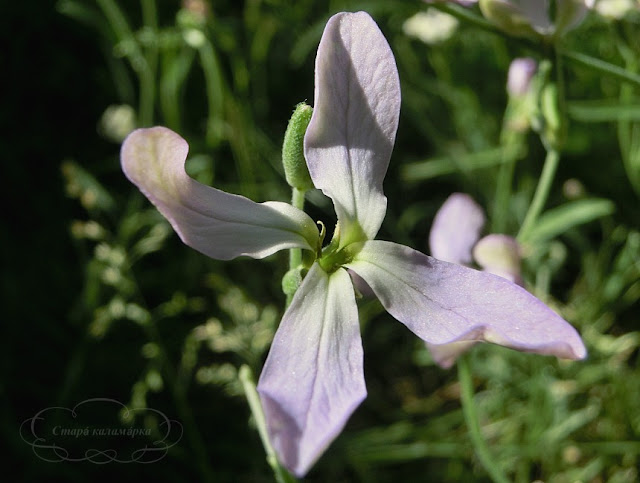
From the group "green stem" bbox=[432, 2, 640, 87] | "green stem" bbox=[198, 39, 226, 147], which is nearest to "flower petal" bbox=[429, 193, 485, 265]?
"green stem" bbox=[432, 2, 640, 87]

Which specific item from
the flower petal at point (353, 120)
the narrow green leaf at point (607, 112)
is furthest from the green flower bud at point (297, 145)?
the narrow green leaf at point (607, 112)

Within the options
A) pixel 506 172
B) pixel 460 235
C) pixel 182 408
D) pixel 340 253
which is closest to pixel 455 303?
pixel 340 253

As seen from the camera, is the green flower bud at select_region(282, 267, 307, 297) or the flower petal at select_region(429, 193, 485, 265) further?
the flower petal at select_region(429, 193, 485, 265)

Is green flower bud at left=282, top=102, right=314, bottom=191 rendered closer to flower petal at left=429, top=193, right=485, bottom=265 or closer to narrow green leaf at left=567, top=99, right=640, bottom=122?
flower petal at left=429, top=193, right=485, bottom=265

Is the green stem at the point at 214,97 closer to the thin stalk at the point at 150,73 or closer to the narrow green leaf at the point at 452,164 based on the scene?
the thin stalk at the point at 150,73

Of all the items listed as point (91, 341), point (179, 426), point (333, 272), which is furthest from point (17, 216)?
point (333, 272)

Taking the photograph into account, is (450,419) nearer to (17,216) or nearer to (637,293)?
(637,293)
